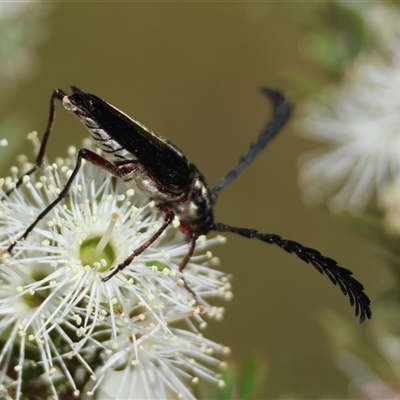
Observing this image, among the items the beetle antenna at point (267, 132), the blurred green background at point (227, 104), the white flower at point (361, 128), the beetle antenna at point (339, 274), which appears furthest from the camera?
the blurred green background at point (227, 104)

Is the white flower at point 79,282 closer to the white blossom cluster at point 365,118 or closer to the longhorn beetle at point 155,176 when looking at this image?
the longhorn beetle at point 155,176

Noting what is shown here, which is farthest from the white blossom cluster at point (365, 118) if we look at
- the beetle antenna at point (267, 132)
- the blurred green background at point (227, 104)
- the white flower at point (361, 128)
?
the blurred green background at point (227, 104)

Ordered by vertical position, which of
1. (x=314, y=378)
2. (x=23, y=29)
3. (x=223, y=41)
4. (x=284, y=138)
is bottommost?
(x=314, y=378)

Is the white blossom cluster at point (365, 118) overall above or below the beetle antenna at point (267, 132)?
above

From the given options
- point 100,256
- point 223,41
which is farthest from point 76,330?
point 223,41

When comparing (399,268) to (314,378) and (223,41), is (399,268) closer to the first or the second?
(314,378)

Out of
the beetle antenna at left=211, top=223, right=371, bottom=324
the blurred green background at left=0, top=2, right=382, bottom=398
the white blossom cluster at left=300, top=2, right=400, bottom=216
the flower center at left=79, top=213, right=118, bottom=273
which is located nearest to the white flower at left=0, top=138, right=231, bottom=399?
the flower center at left=79, top=213, right=118, bottom=273

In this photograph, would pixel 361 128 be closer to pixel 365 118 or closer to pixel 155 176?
pixel 365 118
